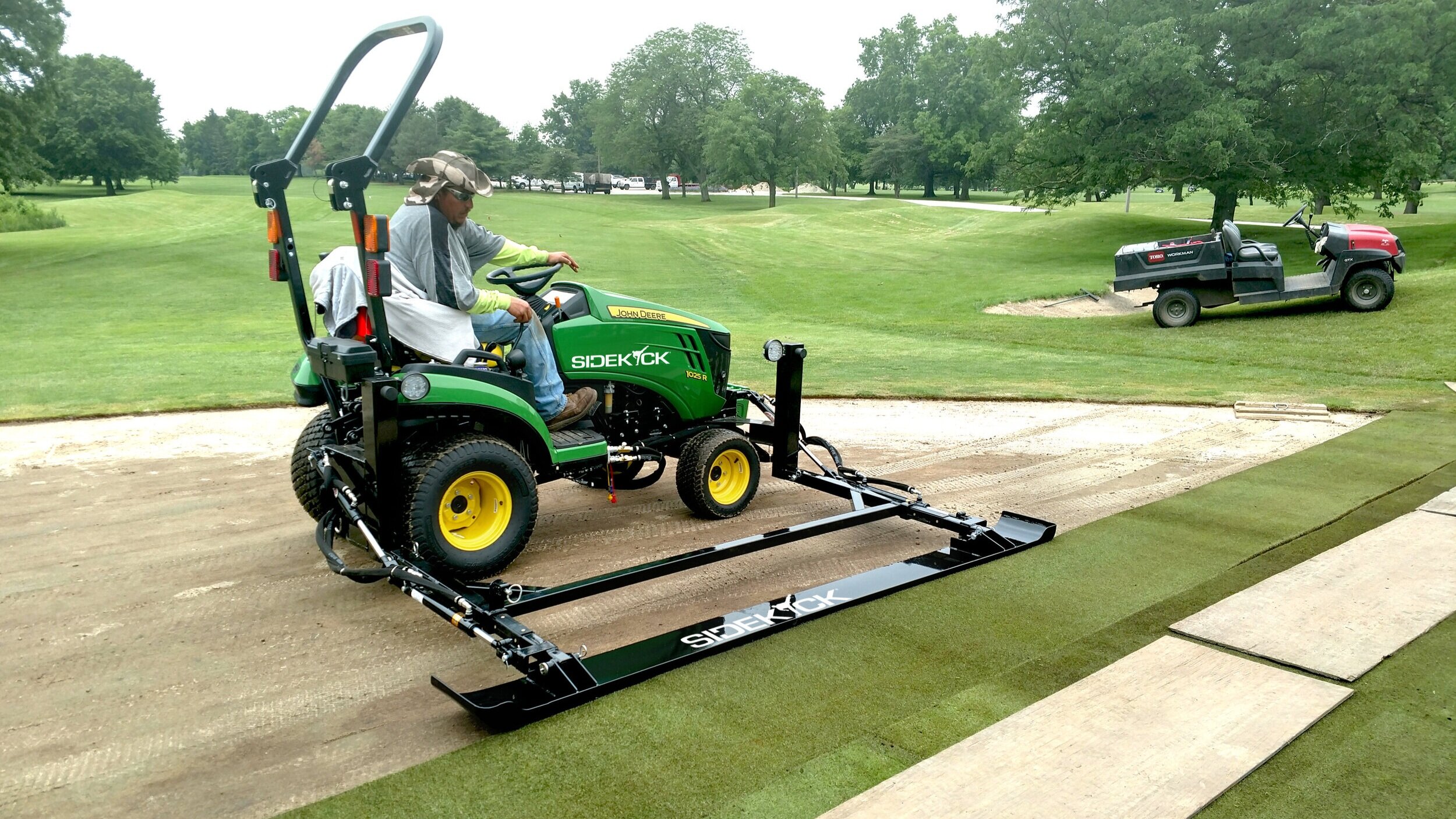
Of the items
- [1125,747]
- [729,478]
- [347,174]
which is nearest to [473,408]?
[347,174]

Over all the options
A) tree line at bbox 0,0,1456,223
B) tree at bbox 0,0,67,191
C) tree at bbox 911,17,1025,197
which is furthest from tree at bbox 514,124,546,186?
tree at bbox 0,0,67,191

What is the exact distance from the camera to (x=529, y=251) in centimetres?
577

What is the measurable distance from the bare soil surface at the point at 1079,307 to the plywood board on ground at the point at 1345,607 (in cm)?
1526

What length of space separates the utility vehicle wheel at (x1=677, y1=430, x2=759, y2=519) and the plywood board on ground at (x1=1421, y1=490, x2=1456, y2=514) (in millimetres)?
3956

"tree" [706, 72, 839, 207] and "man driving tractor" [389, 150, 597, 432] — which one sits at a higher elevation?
"tree" [706, 72, 839, 207]

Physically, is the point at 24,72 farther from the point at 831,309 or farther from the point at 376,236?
the point at 376,236

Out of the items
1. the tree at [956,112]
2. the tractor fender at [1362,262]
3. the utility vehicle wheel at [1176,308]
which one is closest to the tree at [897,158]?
the tree at [956,112]

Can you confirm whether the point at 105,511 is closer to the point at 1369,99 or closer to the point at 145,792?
the point at 145,792

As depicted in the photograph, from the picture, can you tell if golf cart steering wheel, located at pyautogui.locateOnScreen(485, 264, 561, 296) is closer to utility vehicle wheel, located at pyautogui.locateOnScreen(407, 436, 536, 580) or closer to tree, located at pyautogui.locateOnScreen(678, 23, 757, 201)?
utility vehicle wheel, located at pyautogui.locateOnScreen(407, 436, 536, 580)

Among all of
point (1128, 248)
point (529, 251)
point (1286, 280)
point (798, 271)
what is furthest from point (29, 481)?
point (798, 271)

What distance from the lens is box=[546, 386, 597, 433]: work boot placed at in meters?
5.52

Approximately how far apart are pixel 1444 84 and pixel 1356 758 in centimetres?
2586

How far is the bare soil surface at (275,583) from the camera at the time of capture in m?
3.34

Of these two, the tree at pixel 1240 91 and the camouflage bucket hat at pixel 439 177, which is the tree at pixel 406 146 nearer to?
the camouflage bucket hat at pixel 439 177
